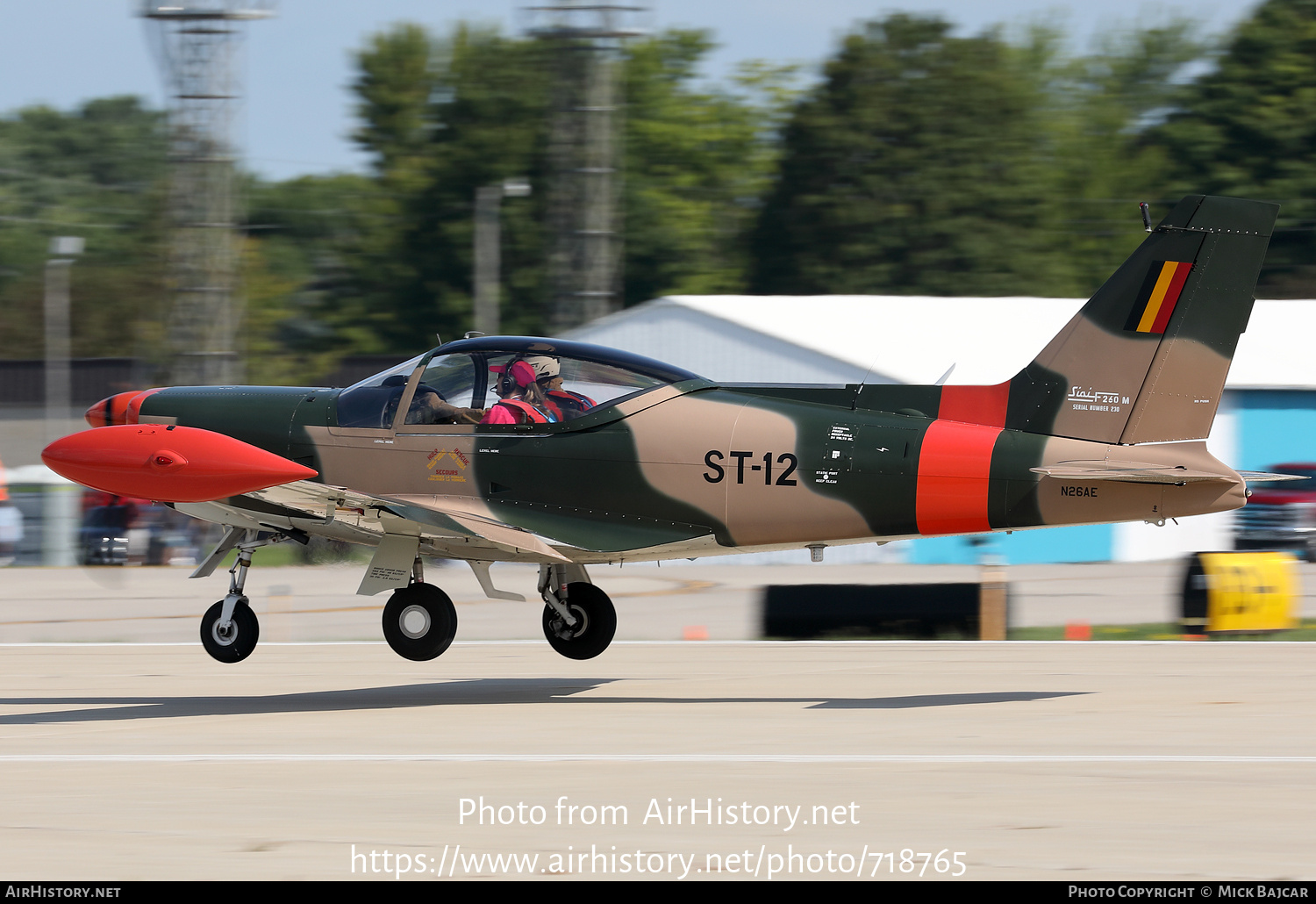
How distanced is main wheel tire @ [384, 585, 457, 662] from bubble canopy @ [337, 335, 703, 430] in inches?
55.0

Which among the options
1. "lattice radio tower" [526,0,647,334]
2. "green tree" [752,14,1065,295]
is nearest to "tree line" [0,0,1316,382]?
"green tree" [752,14,1065,295]

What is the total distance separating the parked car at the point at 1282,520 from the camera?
1147 inches

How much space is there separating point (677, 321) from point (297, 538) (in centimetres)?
2126

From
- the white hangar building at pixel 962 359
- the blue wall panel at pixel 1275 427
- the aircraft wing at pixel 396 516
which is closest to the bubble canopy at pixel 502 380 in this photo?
the aircraft wing at pixel 396 516

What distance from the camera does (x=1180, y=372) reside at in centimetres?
1173

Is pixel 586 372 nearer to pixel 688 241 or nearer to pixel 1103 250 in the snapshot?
pixel 688 241

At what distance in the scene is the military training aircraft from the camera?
1166 cm

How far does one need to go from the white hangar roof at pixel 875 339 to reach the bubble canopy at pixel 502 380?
62.0 ft

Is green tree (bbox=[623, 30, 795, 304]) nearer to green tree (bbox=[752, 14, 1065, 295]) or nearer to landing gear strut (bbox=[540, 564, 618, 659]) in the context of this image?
green tree (bbox=[752, 14, 1065, 295])

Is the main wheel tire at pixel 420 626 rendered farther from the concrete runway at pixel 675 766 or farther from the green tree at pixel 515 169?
the green tree at pixel 515 169

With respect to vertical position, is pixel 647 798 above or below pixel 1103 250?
below

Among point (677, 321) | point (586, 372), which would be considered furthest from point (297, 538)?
point (677, 321)

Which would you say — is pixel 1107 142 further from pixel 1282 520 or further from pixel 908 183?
pixel 1282 520

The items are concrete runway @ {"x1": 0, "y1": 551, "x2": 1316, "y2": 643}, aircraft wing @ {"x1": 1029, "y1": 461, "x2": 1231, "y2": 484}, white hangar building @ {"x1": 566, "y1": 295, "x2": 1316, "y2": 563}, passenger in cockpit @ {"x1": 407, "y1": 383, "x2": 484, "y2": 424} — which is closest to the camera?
aircraft wing @ {"x1": 1029, "y1": 461, "x2": 1231, "y2": 484}
